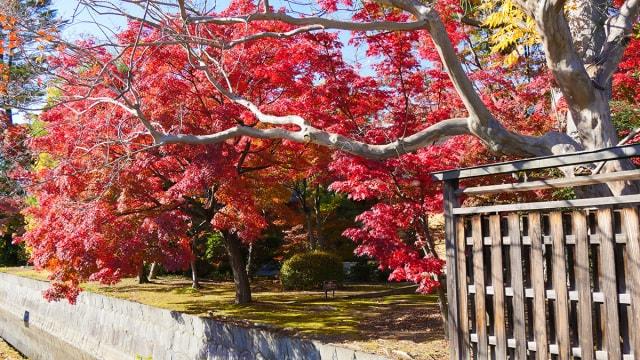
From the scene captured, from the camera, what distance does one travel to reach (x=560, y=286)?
3902mm

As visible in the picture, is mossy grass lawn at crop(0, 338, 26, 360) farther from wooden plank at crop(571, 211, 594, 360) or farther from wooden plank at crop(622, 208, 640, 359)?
wooden plank at crop(622, 208, 640, 359)

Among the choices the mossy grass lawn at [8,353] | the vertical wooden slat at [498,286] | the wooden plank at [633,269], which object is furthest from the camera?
the mossy grass lawn at [8,353]

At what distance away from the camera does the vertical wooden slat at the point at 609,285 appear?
3.58 m

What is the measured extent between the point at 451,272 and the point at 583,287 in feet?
3.92

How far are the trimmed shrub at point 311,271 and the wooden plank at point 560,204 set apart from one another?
991 centimetres

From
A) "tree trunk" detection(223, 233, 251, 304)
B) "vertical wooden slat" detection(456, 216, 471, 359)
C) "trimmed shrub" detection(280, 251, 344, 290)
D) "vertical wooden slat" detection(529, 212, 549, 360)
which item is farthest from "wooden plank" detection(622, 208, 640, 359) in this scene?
"trimmed shrub" detection(280, 251, 344, 290)

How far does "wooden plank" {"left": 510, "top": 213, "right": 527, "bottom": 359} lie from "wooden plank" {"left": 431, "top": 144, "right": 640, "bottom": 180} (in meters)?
0.40

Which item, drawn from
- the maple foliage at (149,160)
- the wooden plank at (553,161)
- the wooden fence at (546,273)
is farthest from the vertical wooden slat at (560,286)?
the maple foliage at (149,160)

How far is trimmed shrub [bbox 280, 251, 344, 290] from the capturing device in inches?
→ 564

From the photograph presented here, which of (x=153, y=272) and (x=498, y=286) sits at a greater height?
(x=498, y=286)

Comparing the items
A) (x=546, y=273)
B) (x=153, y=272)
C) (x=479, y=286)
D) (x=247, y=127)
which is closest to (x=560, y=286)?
(x=546, y=273)

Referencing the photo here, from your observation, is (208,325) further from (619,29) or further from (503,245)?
(619,29)

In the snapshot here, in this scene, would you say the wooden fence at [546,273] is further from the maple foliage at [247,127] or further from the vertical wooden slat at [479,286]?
the maple foliage at [247,127]

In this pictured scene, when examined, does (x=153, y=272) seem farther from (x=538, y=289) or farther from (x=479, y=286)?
Answer: (x=538, y=289)
